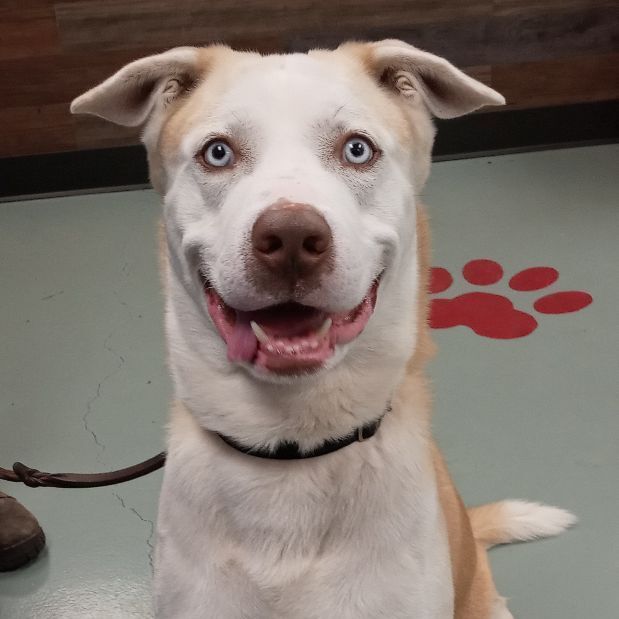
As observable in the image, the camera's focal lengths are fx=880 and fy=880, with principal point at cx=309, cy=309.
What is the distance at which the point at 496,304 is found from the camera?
2.57 meters

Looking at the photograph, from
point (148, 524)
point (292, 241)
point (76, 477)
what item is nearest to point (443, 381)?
point (148, 524)

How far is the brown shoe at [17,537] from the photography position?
1.81 metres

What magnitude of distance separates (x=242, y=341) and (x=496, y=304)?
1.63 meters

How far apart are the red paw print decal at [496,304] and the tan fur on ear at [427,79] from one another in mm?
1265

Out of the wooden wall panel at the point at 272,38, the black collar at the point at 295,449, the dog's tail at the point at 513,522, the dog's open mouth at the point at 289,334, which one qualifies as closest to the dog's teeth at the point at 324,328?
the dog's open mouth at the point at 289,334

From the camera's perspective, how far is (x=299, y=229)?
3.06ft

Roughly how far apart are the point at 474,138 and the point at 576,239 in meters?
0.77

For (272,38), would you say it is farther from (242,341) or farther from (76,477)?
(242,341)

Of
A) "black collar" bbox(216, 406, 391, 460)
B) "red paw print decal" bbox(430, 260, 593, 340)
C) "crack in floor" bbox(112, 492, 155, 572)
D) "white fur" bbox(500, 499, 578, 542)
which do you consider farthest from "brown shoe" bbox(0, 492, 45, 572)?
"red paw print decal" bbox(430, 260, 593, 340)

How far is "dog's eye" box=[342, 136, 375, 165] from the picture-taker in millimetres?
1081

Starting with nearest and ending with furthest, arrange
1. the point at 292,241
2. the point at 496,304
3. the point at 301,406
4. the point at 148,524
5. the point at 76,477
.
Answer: the point at 292,241 < the point at 301,406 < the point at 76,477 < the point at 148,524 < the point at 496,304

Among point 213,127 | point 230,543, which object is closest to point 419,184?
point 213,127

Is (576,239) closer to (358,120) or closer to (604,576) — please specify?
(604,576)

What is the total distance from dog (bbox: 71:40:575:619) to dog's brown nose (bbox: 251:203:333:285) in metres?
0.06
